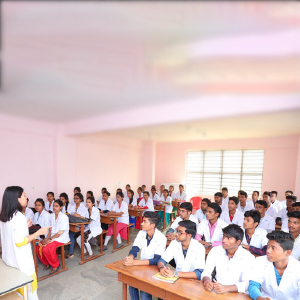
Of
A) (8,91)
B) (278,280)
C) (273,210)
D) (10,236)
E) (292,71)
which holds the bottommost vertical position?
(273,210)

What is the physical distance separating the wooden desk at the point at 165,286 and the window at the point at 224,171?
694 centimetres

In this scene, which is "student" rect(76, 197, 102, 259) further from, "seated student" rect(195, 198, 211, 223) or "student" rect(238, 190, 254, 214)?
"student" rect(238, 190, 254, 214)

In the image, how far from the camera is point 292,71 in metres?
2.41

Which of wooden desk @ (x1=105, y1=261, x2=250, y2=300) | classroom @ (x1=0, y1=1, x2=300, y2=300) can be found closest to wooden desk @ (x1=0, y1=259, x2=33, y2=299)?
classroom @ (x1=0, y1=1, x2=300, y2=300)

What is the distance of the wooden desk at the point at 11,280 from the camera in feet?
6.22

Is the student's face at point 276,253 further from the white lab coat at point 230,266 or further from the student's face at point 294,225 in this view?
the student's face at point 294,225

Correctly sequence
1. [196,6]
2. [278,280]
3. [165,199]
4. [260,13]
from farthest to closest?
1. [165,199]
2. [278,280]
3. [260,13]
4. [196,6]

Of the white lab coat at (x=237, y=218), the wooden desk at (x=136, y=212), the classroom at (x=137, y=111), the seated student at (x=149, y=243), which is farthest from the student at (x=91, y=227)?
the white lab coat at (x=237, y=218)

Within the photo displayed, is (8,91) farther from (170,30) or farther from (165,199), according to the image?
(165,199)

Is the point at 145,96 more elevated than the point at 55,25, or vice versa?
the point at 55,25

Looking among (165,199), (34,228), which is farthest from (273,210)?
(34,228)

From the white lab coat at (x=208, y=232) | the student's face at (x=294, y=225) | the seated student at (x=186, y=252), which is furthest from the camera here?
the white lab coat at (x=208, y=232)

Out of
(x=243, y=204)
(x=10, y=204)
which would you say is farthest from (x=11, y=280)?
(x=243, y=204)

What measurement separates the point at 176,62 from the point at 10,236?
2.67 metres
